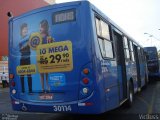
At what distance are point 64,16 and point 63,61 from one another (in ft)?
3.75

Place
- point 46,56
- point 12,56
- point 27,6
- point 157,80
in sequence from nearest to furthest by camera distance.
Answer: point 46,56, point 12,56, point 157,80, point 27,6

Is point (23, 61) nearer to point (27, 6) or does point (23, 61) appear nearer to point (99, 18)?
point (99, 18)

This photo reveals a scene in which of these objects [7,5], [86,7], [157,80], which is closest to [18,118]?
[86,7]

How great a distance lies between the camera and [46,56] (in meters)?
8.46

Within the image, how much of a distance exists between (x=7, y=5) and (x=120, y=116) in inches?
1014

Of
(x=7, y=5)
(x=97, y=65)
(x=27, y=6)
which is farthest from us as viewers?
(x=27, y=6)

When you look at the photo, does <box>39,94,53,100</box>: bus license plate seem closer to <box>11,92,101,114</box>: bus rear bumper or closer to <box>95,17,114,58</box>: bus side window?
<box>11,92,101,114</box>: bus rear bumper

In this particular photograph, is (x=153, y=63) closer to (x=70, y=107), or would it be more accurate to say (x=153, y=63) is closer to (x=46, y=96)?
(x=46, y=96)

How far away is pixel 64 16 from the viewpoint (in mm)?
8352

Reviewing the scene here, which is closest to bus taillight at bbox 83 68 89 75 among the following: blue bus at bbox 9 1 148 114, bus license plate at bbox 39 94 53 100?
blue bus at bbox 9 1 148 114

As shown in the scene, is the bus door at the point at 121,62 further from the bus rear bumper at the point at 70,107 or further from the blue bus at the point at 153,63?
the blue bus at the point at 153,63

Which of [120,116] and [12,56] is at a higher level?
[12,56]

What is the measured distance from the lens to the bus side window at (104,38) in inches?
334

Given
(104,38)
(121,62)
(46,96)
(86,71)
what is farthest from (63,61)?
(121,62)
